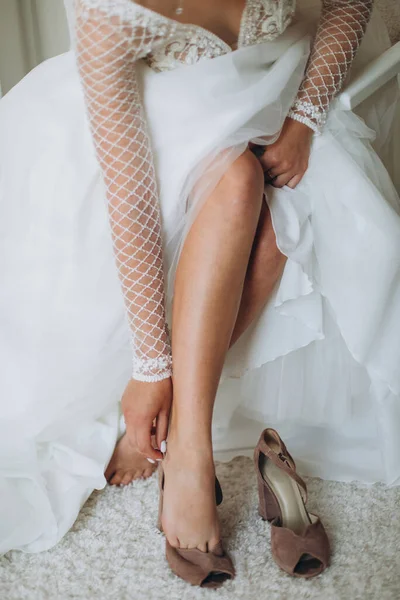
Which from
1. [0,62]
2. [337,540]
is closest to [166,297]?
[337,540]

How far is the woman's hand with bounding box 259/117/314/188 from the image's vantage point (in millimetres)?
923

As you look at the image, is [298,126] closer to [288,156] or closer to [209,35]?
[288,156]

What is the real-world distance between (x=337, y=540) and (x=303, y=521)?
6 centimetres

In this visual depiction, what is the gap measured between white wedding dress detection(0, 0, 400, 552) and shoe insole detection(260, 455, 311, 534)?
0.14 m

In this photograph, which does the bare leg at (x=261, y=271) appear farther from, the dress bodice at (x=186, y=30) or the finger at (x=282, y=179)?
the dress bodice at (x=186, y=30)

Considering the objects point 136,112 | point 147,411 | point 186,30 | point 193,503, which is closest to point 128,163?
point 136,112

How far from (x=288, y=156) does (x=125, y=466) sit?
0.58 meters

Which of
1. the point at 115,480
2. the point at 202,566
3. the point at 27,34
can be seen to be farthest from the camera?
the point at 27,34

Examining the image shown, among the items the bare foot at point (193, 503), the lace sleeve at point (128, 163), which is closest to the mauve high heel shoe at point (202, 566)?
the bare foot at point (193, 503)

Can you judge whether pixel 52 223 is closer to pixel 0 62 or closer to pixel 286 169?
pixel 286 169

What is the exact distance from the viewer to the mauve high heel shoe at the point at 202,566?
0.82 meters

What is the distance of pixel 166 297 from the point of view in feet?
3.11

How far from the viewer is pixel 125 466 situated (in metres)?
1.05

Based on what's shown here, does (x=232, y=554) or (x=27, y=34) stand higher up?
(x=27, y=34)
